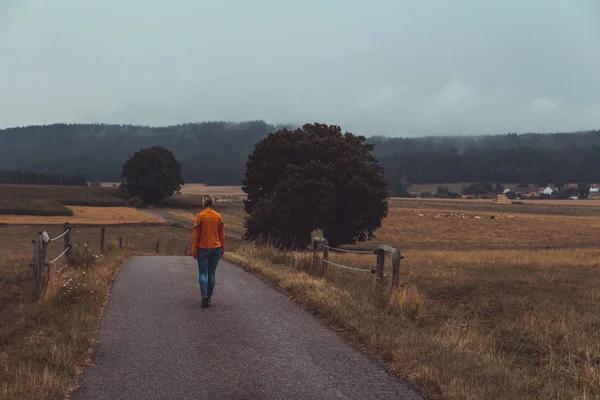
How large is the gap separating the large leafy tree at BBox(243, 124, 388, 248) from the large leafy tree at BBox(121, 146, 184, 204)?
222 ft

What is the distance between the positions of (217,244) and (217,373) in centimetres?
439

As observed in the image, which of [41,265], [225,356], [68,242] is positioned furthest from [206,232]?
[68,242]

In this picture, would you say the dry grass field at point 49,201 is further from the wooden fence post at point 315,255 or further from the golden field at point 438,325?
the wooden fence post at point 315,255

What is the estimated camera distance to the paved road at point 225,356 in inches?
210

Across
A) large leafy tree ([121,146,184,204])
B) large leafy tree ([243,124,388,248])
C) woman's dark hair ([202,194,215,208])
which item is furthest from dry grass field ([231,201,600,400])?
large leafy tree ([121,146,184,204])

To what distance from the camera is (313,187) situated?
38.5 meters

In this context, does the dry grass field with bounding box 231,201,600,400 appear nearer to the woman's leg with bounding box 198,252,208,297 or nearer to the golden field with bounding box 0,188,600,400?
the golden field with bounding box 0,188,600,400

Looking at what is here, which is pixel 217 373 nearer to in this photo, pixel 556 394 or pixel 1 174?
pixel 556 394

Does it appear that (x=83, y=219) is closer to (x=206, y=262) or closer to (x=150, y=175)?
(x=150, y=175)

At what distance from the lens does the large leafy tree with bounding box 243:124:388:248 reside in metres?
38.8

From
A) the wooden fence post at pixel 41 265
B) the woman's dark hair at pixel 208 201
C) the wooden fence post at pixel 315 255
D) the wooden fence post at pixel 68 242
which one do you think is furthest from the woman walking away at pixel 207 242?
the wooden fence post at pixel 68 242

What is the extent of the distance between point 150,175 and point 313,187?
75862mm

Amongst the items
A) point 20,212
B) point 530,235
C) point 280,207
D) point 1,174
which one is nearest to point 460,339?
point 280,207

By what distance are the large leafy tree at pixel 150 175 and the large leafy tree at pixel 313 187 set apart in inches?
2659
